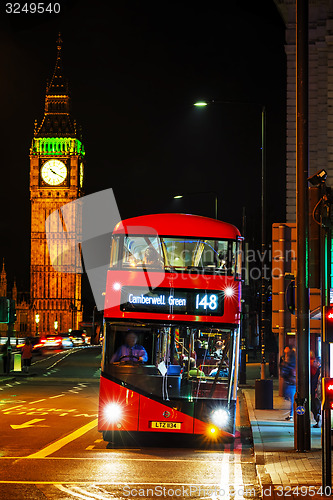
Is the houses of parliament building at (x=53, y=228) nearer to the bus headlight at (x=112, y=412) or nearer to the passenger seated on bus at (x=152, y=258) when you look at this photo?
the passenger seated on bus at (x=152, y=258)

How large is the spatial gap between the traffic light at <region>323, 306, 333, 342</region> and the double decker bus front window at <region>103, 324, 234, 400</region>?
500 cm

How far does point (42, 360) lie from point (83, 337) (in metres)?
48.5

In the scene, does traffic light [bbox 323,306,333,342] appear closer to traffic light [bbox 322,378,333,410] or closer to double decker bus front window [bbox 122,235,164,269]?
traffic light [bbox 322,378,333,410]

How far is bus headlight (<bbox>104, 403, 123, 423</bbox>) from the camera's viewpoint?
582 inches

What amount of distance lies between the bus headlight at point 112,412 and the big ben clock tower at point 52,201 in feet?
383

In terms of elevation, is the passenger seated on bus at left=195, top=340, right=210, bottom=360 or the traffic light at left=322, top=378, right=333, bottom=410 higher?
the passenger seated on bus at left=195, top=340, right=210, bottom=360

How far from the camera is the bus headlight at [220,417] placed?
582 inches

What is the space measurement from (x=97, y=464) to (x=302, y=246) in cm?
466

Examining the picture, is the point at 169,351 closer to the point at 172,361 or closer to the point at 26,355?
the point at 172,361

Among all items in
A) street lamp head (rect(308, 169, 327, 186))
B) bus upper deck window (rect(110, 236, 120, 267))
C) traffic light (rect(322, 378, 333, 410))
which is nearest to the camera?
traffic light (rect(322, 378, 333, 410))

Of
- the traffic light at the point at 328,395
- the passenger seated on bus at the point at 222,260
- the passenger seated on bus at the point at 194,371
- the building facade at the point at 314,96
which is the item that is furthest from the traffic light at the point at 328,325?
the building facade at the point at 314,96

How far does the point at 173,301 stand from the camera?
48.8 feet

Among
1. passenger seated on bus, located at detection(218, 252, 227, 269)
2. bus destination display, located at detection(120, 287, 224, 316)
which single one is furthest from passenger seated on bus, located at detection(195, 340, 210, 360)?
passenger seated on bus, located at detection(218, 252, 227, 269)

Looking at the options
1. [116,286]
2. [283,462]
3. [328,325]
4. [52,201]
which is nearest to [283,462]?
[283,462]
